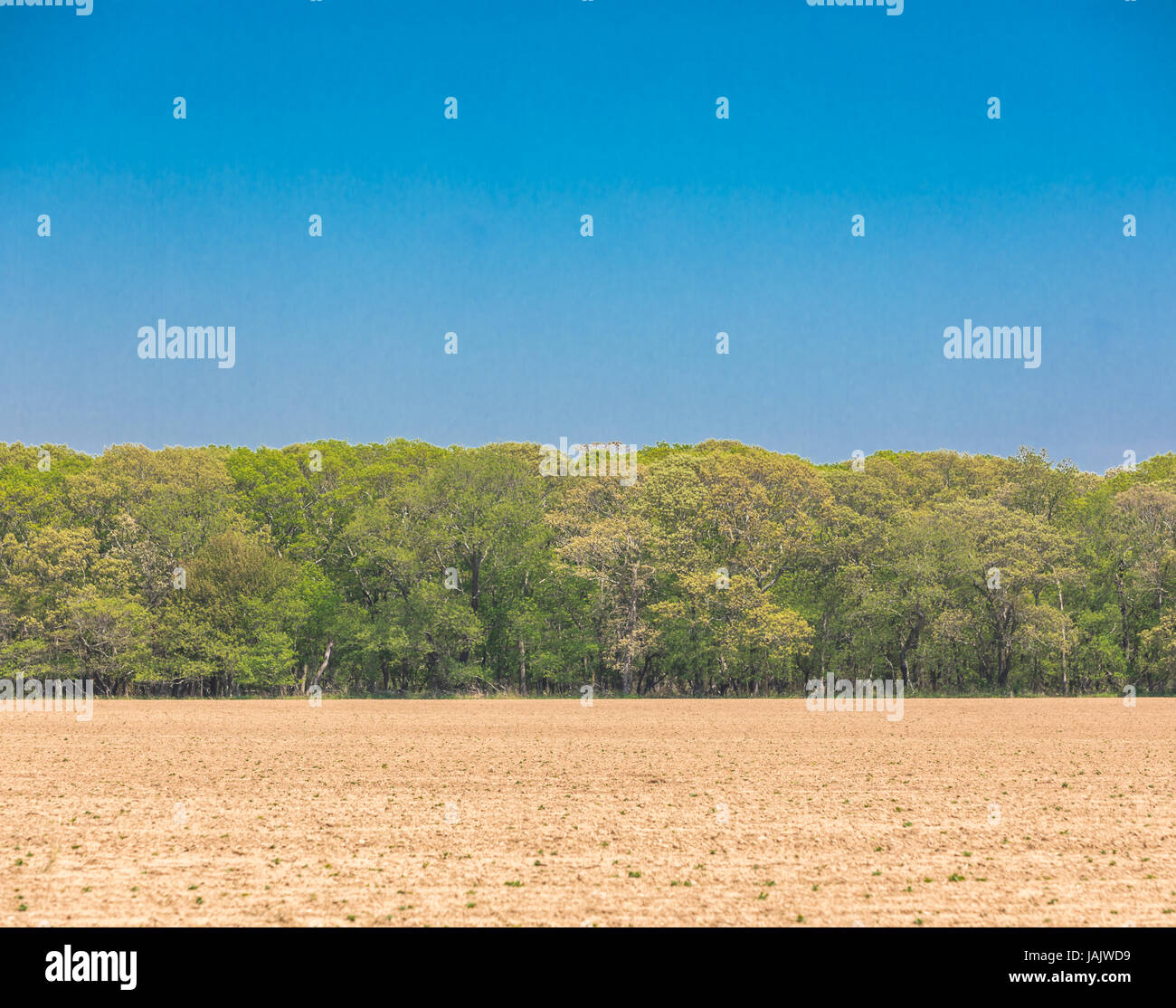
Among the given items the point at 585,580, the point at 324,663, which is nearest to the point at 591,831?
the point at 585,580

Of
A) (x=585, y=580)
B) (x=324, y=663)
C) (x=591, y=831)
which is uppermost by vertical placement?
(x=585, y=580)

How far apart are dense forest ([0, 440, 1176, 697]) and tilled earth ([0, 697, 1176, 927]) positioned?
34.6m

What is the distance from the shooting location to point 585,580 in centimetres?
7494

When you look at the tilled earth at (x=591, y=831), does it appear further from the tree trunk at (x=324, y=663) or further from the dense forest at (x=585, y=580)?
the tree trunk at (x=324, y=663)

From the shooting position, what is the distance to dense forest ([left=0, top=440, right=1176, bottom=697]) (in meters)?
71.4

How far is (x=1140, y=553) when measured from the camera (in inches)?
2926

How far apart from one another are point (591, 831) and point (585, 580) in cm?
5622

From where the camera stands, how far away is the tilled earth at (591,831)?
13570 millimetres

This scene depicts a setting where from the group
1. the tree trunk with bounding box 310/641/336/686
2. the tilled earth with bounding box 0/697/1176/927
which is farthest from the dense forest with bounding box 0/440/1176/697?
the tilled earth with bounding box 0/697/1176/927

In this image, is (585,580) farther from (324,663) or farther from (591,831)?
(591,831)

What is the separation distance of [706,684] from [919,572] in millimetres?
17218

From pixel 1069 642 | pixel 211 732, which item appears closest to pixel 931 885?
pixel 211 732

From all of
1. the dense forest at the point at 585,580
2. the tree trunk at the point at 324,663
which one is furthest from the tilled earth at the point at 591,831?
the tree trunk at the point at 324,663
